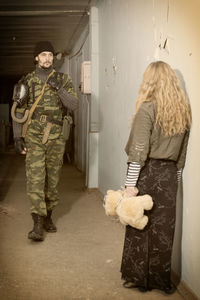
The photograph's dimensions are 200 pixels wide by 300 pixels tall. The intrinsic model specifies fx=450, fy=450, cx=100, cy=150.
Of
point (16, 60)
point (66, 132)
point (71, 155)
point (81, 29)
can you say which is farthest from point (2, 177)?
point (16, 60)

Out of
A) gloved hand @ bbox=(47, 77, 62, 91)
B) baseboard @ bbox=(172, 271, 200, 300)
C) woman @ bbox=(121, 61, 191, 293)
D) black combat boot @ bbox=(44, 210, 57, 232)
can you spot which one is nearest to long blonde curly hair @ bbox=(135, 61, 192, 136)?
woman @ bbox=(121, 61, 191, 293)

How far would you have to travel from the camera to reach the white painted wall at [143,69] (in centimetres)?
274

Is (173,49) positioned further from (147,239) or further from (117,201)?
(147,239)

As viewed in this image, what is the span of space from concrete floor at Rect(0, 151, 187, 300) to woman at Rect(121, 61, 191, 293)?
18cm

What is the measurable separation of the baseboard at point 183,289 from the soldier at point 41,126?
4.94ft

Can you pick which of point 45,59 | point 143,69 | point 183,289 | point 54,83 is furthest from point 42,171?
point 183,289

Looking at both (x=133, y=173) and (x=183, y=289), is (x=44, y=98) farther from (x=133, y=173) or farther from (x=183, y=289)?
(x=183, y=289)

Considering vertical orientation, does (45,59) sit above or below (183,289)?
above

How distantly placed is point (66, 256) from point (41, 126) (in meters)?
1.28

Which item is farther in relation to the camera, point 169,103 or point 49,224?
point 49,224

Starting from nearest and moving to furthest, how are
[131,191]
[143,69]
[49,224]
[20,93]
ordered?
[131,191] < [143,69] < [20,93] < [49,224]

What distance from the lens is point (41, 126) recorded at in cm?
432

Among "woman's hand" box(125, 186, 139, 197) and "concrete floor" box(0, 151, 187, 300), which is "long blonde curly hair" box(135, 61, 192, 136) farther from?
"concrete floor" box(0, 151, 187, 300)

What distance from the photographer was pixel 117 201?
288cm
